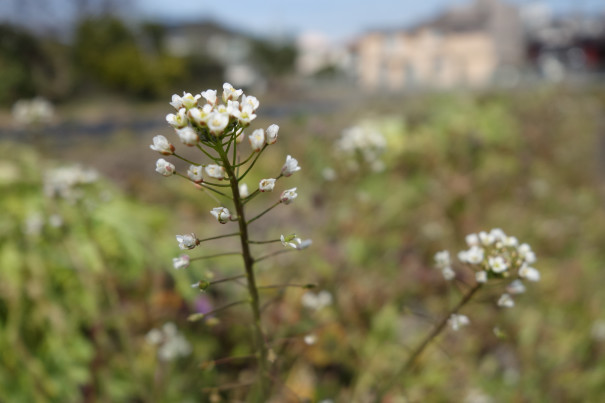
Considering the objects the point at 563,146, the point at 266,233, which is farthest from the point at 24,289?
the point at 563,146

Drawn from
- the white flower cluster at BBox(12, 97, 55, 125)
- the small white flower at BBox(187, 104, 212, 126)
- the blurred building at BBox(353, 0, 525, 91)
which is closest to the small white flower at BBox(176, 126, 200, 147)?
the small white flower at BBox(187, 104, 212, 126)

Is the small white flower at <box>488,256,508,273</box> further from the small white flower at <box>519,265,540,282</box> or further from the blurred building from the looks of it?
the blurred building

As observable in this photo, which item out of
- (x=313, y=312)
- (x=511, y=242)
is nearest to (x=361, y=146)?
(x=313, y=312)

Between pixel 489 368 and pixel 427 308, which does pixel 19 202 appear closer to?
pixel 427 308

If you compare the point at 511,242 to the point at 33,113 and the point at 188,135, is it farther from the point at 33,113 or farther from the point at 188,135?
the point at 33,113

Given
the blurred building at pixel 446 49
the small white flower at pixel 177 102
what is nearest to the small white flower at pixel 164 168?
the small white flower at pixel 177 102

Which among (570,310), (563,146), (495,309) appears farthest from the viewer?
(563,146)

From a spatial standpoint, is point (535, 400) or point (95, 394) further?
point (535, 400)

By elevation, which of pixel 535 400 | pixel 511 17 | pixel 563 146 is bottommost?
pixel 535 400
